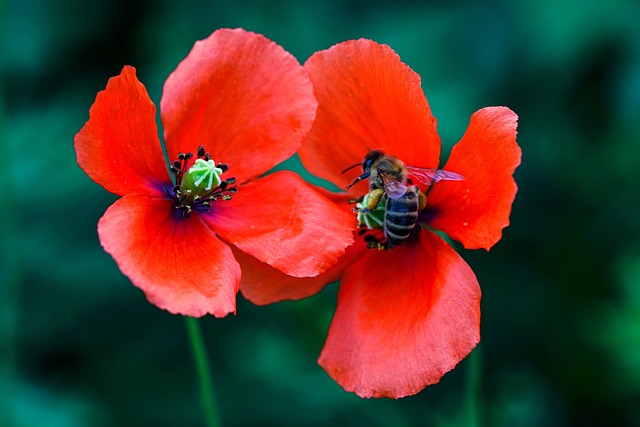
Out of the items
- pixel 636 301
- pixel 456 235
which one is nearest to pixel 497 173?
pixel 456 235

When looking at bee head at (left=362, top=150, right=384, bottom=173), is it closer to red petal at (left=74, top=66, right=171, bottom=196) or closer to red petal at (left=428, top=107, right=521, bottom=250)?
red petal at (left=428, top=107, right=521, bottom=250)

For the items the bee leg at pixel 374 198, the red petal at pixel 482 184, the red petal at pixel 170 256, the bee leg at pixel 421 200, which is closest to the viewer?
the red petal at pixel 170 256

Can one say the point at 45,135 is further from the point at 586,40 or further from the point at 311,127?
the point at 586,40

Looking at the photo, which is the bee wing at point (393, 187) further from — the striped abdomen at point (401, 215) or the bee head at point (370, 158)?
the bee head at point (370, 158)

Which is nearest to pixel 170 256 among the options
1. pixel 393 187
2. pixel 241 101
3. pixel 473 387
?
pixel 241 101

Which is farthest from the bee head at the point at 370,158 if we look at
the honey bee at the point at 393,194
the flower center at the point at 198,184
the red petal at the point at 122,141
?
the red petal at the point at 122,141

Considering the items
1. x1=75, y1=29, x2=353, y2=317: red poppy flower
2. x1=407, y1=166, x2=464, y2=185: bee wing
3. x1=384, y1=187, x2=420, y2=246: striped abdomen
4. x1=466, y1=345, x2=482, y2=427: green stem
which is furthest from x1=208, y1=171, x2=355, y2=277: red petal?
x1=466, y1=345, x2=482, y2=427: green stem
